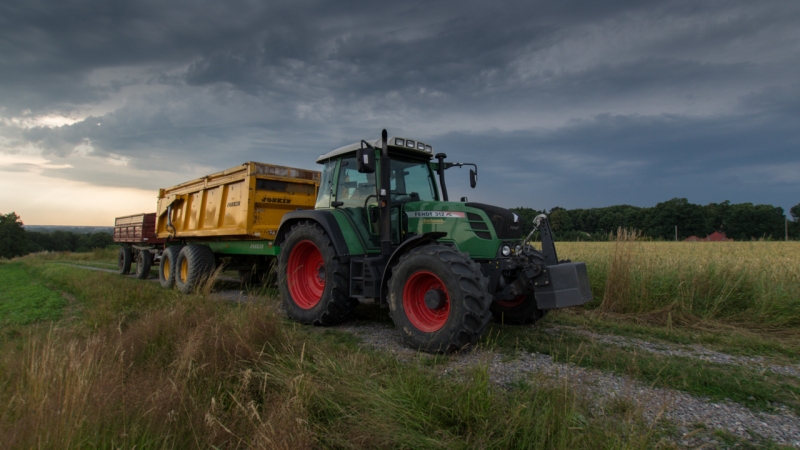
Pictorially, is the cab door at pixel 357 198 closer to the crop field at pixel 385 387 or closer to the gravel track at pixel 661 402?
the crop field at pixel 385 387

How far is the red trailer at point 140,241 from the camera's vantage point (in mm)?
13977

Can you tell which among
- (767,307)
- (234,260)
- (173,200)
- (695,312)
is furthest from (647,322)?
(173,200)

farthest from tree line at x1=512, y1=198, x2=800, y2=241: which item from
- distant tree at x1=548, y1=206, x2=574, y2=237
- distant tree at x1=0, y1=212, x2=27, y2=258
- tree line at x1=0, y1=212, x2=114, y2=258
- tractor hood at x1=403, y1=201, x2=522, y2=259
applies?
distant tree at x1=0, y1=212, x2=27, y2=258

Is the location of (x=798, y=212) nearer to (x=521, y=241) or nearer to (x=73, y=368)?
(x=521, y=241)

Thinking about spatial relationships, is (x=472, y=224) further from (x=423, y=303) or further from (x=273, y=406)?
(x=273, y=406)

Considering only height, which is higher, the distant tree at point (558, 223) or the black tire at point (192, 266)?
the distant tree at point (558, 223)

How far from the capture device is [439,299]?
15.3 ft

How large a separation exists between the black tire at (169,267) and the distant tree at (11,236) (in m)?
59.4

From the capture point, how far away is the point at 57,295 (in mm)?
10117

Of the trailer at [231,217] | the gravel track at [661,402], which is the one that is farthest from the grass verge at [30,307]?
the gravel track at [661,402]

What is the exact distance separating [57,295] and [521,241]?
10565mm

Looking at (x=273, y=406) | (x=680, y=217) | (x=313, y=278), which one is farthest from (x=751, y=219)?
(x=273, y=406)

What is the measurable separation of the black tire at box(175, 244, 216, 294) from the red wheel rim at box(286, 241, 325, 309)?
146 inches

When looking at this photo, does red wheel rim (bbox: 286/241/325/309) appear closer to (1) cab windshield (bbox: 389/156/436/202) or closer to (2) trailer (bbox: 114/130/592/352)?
(2) trailer (bbox: 114/130/592/352)
